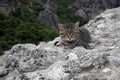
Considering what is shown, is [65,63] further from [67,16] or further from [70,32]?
[67,16]

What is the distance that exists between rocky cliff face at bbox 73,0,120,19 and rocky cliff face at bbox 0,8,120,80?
48.0 metres

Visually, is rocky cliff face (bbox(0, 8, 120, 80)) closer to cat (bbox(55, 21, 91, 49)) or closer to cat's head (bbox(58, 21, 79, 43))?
cat (bbox(55, 21, 91, 49))

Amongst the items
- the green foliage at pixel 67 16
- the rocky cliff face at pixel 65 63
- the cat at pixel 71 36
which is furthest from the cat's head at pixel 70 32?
the green foliage at pixel 67 16

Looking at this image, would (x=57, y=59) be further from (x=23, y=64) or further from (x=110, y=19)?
(x=110, y=19)

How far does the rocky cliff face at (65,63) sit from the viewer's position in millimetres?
8391

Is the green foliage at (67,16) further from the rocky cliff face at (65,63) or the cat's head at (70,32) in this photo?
the rocky cliff face at (65,63)

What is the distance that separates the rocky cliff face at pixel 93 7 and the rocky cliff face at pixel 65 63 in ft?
158

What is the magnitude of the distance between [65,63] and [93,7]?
5583 cm

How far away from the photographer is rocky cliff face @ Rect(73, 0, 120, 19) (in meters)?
59.8

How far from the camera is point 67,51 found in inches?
413

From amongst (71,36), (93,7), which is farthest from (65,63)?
(93,7)

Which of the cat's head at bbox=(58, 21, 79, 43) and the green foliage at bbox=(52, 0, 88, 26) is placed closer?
the cat's head at bbox=(58, 21, 79, 43)

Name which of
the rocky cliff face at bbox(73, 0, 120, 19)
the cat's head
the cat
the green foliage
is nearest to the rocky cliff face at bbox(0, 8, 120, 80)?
the cat

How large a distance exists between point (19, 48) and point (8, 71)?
3.66ft
